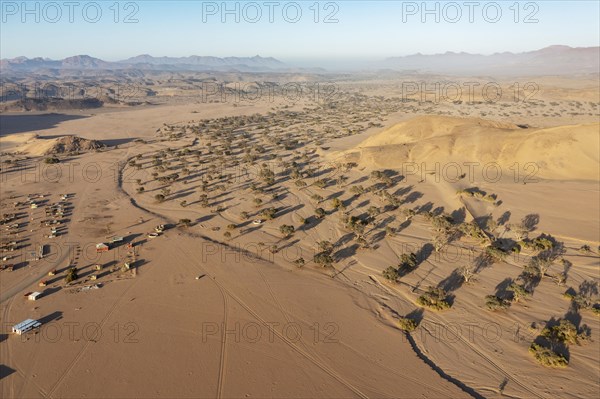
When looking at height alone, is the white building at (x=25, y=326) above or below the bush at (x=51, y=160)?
below

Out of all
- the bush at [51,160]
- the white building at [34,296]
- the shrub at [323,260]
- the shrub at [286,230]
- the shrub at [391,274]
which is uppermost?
the bush at [51,160]

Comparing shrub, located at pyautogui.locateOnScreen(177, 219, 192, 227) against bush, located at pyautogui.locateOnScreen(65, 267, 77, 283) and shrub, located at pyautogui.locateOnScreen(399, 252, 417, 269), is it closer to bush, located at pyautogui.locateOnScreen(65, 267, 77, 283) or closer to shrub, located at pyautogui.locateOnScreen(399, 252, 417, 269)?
bush, located at pyautogui.locateOnScreen(65, 267, 77, 283)

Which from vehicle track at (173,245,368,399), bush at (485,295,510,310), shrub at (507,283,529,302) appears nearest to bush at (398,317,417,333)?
bush at (485,295,510,310)

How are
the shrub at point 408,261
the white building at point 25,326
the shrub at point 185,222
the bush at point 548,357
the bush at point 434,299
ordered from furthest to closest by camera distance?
1. the shrub at point 185,222
2. the shrub at point 408,261
3. the bush at point 434,299
4. the white building at point 25,326
5. the bush at point 548,357

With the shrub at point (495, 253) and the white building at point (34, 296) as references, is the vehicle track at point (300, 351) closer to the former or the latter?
the white building at point (34, 296)

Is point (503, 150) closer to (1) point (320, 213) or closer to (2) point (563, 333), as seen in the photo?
(1) point (320, 213)

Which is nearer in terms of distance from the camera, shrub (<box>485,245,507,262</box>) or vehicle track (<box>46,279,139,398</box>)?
vehicle track (<box>46,279,139,398</box>)

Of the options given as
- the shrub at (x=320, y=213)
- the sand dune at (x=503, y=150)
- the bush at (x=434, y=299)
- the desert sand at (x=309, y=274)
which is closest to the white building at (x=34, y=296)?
the desert sand at (x=309, y=274)

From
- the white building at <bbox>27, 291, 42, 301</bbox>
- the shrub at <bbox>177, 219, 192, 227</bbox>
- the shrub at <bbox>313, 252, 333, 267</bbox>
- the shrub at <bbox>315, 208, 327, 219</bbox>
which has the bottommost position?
the white building at <bbox>27, 291, 42, 301</bbox>
